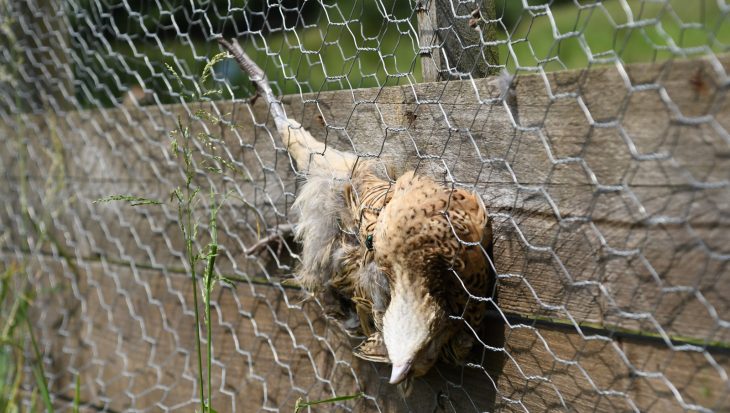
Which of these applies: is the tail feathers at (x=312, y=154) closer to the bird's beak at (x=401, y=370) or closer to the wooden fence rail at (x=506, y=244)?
the wooden fence rail at (x=506, y=244)

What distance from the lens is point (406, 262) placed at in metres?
1.34

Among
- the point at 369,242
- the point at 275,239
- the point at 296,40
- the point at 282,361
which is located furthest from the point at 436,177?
the point at 296,40

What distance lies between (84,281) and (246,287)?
2.73ft

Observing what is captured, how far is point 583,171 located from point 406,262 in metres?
0.33

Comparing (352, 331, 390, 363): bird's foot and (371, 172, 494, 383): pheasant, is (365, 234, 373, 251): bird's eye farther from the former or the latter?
(352, 331, 390, 363): bird's foot

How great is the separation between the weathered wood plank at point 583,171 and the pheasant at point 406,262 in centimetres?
6

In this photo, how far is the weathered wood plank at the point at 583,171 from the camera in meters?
1.04

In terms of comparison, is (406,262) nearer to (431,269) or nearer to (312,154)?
(431,269)

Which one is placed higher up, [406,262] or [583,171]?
[583,171]

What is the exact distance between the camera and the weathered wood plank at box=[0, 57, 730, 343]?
104 centimetres

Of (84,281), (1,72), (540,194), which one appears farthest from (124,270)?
(540,194)

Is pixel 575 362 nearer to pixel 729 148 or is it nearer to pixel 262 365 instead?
pixel 729 148

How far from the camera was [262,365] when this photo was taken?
2.03 metres

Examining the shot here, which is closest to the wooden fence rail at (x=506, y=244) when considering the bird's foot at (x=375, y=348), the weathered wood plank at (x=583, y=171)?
the weathered wood plank at (x=583, y=171)
